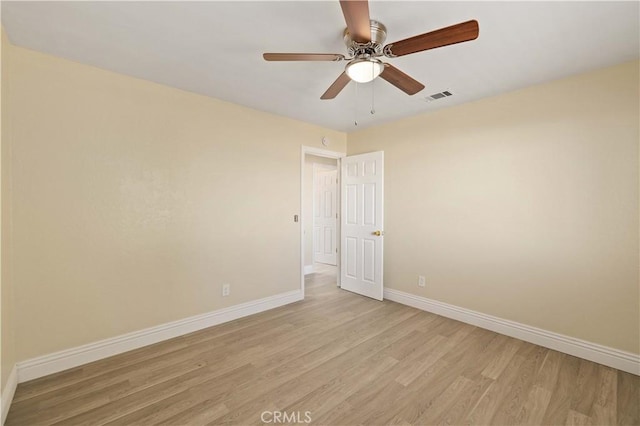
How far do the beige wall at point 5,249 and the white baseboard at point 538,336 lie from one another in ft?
12.6

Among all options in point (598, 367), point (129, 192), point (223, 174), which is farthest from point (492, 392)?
point (129, 192)

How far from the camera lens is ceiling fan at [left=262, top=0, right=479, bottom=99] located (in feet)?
4.68

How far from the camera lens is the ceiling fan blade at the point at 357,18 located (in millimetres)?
1324

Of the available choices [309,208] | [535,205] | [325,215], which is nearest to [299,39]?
[535,205]

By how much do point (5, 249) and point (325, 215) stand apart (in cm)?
489

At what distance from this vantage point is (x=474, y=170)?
319cm

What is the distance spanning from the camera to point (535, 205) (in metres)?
2.76

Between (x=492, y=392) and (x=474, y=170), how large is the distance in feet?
7.19

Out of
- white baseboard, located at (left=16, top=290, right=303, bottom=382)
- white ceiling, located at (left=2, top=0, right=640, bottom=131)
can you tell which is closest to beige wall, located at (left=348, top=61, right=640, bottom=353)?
white ceiling, located at (left=2, top=0, right=640, bottom=131)

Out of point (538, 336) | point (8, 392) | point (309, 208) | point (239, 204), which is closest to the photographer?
point (8, 392)

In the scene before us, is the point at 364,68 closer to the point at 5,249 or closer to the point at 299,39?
the point at 299,39

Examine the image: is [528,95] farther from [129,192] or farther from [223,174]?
[129,192]

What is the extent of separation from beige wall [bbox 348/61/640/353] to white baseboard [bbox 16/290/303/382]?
2.21 m

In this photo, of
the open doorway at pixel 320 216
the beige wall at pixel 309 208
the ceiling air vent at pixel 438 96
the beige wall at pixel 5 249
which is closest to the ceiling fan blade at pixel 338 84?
the ceiling air vent at pixel 438 96
